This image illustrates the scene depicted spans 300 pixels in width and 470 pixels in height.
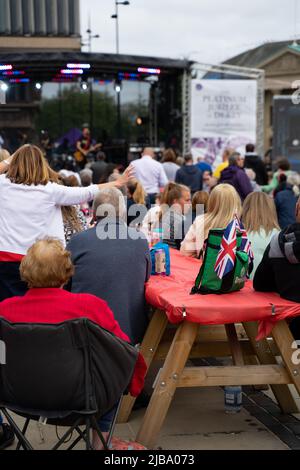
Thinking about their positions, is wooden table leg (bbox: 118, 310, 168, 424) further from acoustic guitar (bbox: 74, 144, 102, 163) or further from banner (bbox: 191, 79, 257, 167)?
acoustic guitar (bbox: 74, 144, 102, 163)

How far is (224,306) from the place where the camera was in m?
3.79

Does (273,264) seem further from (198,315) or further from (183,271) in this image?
(183,271)

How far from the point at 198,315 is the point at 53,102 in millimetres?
36631

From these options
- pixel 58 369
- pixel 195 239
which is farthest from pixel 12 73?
pixel 58 369

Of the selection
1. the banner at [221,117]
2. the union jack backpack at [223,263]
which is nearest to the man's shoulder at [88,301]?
the union jack backpack at [223,263]

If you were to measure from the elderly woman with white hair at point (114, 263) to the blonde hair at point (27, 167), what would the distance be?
1.59ft

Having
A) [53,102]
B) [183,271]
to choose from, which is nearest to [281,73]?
[53,102]

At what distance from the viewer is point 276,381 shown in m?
4.02

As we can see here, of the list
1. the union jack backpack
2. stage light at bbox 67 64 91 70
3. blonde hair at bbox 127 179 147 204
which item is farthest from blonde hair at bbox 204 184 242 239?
stage light at bbox 67 64 91 70

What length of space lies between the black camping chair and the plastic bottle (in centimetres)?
164

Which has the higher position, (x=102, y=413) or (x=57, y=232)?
(x=57, y=232)

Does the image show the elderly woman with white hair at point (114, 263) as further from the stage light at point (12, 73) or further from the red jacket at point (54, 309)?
the stage light at point (12, 73)

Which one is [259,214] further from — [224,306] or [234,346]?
[224,306]

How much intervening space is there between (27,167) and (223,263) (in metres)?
1.48
